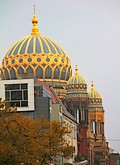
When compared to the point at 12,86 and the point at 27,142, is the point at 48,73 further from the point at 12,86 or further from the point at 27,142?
the point at 27,142

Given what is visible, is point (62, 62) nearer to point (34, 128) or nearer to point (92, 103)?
point (92, 103)

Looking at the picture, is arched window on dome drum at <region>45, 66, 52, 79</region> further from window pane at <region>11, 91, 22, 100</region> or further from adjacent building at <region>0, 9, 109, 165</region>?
window pane at <region>11, 91, 22, 100</region>

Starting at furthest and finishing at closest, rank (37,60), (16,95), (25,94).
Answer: (37,60)
(16,95)
(25,94)

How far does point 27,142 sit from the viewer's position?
44688 mm

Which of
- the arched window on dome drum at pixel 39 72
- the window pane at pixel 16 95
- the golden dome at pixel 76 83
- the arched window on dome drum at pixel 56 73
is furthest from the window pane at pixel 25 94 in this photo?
the arched window on dome drum at pixel 56 73

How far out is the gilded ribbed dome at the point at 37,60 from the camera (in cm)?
10525

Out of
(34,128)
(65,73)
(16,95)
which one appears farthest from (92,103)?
(34,128)

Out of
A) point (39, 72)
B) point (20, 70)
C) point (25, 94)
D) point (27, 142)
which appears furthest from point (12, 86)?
point (39, 72)

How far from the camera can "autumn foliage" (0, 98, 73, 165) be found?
43.7 metres

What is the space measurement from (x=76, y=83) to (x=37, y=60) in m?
6.48

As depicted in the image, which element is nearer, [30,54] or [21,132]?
Result: [21,132]

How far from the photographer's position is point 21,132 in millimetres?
45719

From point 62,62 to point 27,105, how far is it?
152 ft

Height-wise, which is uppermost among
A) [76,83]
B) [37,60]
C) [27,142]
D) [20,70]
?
[37,60]
